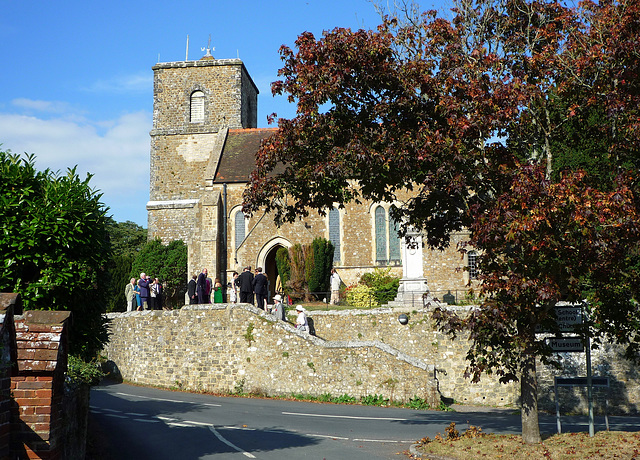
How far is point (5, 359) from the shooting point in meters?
A: 5.15

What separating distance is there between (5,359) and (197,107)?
1605 inches

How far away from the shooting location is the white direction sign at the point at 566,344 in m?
11.7

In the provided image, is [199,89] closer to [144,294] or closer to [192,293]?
[192,293]

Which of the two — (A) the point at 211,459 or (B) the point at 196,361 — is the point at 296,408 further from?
(A) the point at 211,459

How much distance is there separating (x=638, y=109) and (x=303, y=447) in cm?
797

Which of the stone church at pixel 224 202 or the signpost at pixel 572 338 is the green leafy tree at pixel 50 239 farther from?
the stone church at pixel 224 202

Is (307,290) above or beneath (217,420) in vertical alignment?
above

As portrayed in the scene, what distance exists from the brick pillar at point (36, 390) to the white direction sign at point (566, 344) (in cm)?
866

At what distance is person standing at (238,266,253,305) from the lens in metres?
22.9

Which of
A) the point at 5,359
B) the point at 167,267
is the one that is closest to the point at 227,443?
the point at 5,359

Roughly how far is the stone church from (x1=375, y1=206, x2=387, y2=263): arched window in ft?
0.18

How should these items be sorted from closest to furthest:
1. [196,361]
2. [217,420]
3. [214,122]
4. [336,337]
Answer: [217,420], [196,361], [336,337], [214,122]

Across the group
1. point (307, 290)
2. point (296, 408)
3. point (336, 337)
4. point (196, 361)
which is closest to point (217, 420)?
point (296, 408)

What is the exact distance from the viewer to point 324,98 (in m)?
11.1
